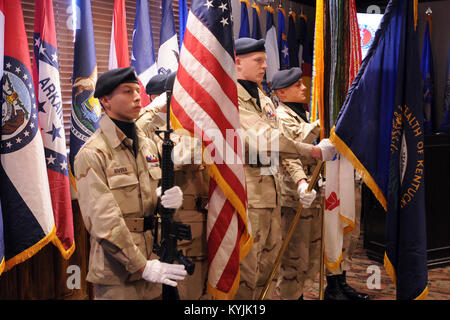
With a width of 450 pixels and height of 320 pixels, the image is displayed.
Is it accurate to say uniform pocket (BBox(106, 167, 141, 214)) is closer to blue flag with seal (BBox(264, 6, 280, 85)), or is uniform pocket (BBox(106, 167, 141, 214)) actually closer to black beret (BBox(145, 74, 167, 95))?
black beret (BBox(145, 74, 167, 95))

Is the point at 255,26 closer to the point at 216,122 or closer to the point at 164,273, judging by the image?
the point at 216,122

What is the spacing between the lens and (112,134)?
195cm

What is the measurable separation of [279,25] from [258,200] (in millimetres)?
3409

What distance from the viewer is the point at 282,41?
17.6ft

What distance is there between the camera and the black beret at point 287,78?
10.9 feet

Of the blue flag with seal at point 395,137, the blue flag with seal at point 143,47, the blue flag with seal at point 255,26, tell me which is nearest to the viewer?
the blue flag with seal at point 395,137

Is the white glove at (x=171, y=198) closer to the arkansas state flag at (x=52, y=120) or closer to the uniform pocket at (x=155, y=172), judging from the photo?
the uniform pocket at (x=155, y=172)

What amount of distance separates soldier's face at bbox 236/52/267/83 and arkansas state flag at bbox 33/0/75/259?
1.21 m

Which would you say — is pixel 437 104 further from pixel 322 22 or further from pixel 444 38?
pixel 322 22

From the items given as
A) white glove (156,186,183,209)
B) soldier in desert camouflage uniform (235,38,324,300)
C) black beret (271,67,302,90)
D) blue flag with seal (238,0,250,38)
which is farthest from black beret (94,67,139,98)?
blue flag with seal (238,0,250,38)

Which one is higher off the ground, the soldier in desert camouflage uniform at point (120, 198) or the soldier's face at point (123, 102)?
the soldier's face at point (123, 102)

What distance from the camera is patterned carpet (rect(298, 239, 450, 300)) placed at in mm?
3824

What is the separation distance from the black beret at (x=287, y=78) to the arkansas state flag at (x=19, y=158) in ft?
5.25

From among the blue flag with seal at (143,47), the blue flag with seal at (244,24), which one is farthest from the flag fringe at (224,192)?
the blue flag with seal at (244,24)
